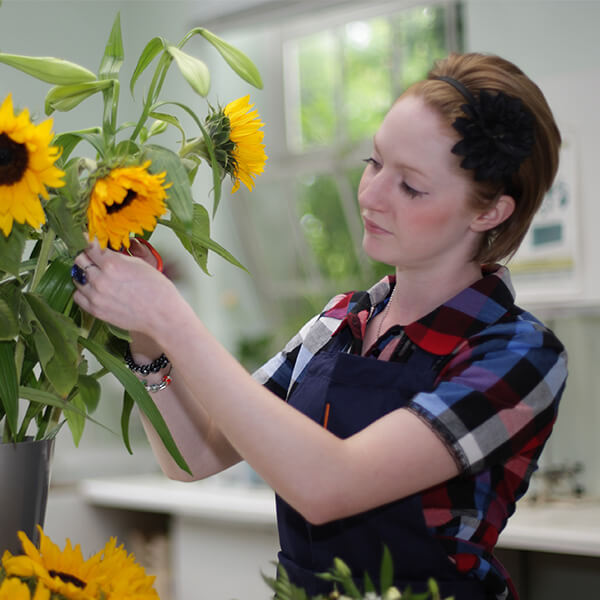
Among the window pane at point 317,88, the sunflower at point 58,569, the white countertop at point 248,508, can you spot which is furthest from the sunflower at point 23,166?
the window pane at point 317,88

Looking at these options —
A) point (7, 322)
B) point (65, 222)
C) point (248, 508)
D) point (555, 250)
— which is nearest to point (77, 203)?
point (65, 222)

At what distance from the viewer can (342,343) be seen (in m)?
1.27

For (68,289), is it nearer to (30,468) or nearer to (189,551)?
(30,468)

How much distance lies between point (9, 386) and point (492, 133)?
619mm

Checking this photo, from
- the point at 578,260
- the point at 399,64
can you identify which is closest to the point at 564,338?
the point at 578,260

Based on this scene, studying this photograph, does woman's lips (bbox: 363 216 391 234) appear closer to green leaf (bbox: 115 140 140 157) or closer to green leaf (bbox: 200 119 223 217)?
green leaf (bbox: 200 119 223 217)

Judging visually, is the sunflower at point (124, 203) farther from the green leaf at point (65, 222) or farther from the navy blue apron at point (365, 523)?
the navy blue apron at point (365, 523)

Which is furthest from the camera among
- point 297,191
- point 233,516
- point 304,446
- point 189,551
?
point 297,191

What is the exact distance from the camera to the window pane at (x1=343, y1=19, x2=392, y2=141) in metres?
4.25

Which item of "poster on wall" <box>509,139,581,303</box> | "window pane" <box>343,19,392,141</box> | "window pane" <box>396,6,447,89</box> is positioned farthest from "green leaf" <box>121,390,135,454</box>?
"window pane" <box>343,19,392,141</box>

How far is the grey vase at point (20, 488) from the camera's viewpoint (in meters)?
0.93

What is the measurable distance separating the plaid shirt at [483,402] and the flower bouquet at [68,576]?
1.16 feet

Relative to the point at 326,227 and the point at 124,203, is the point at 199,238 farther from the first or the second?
the point at 326,227

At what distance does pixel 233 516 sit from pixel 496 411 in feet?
7.68
